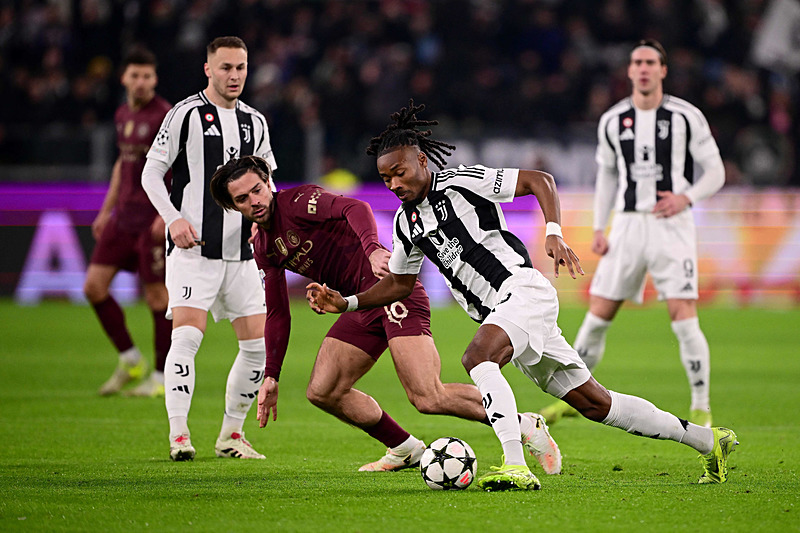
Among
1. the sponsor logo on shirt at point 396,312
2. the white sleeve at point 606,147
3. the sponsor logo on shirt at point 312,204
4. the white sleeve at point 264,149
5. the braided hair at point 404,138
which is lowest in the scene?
the sponsor logo on shirt at point 396,312

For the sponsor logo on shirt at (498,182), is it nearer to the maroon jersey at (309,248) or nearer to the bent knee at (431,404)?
the maroon jersey at (309,248)

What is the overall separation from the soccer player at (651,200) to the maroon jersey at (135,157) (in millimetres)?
3475

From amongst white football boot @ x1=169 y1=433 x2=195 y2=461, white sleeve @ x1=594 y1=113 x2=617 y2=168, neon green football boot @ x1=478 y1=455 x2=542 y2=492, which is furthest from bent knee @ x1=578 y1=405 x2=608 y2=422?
white sleeve @ x1=594 y1=113 x2=617 y2=168

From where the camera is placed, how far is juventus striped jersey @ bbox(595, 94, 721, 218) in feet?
26.1

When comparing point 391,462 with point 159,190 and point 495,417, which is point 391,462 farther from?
point 159,190

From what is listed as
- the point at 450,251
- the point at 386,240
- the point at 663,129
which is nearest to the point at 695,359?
the point at 663,129

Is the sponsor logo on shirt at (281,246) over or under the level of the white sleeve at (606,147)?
under

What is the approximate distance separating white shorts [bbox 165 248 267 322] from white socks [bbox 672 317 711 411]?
9.43 ft

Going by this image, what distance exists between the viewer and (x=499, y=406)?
4898 millimetres

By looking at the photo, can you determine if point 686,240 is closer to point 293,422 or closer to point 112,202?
point 293,422

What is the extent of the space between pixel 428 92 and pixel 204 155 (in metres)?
11.7

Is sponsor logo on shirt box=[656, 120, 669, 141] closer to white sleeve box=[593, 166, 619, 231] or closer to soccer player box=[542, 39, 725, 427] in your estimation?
soccer player box=[542, 39, 725, 427]

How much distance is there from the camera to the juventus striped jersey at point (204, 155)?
21.7ft

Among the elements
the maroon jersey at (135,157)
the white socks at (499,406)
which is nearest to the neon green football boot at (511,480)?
the white socks at (499,406)
